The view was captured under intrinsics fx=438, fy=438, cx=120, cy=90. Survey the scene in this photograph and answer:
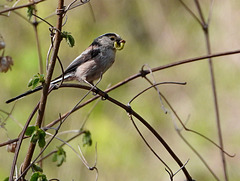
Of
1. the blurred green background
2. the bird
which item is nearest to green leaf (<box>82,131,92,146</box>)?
the bird

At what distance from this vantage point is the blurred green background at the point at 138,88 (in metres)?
5.55

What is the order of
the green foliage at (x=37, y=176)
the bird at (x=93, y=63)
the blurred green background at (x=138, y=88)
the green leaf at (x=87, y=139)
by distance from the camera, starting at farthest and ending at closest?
the blurred green background at (x=138, y=88) → the bird at (x=93, y=63) → the green leaf at (x=87, y=139) → the green foliage at (x=37, y=176)

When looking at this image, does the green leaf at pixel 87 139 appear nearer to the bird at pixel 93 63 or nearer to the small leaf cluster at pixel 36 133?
the small leaf cluster at pixel 36 133

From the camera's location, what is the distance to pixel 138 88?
6.52m

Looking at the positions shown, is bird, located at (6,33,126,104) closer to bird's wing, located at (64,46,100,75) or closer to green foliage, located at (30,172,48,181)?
bird's wing, located at (64,46,100,75)

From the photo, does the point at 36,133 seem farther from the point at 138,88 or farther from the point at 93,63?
the point at 138,88

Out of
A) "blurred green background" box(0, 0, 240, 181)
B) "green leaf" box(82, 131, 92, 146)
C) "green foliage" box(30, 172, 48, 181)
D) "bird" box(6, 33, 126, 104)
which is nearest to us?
"green foliage" box(30, 172, 48, 181)


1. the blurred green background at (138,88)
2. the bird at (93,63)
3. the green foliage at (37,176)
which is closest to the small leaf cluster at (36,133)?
the green foliage at (37,176)

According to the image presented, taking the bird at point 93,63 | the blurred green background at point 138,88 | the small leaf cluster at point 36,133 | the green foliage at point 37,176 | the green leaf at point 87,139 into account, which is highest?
the blurred green background at point 138,88

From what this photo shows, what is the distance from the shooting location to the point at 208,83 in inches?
256

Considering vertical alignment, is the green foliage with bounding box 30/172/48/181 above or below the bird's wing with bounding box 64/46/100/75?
below

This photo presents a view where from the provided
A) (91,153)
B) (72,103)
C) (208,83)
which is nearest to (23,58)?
(72,103)

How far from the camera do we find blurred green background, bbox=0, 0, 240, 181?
18.2 ft

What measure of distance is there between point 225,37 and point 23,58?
3.11m
